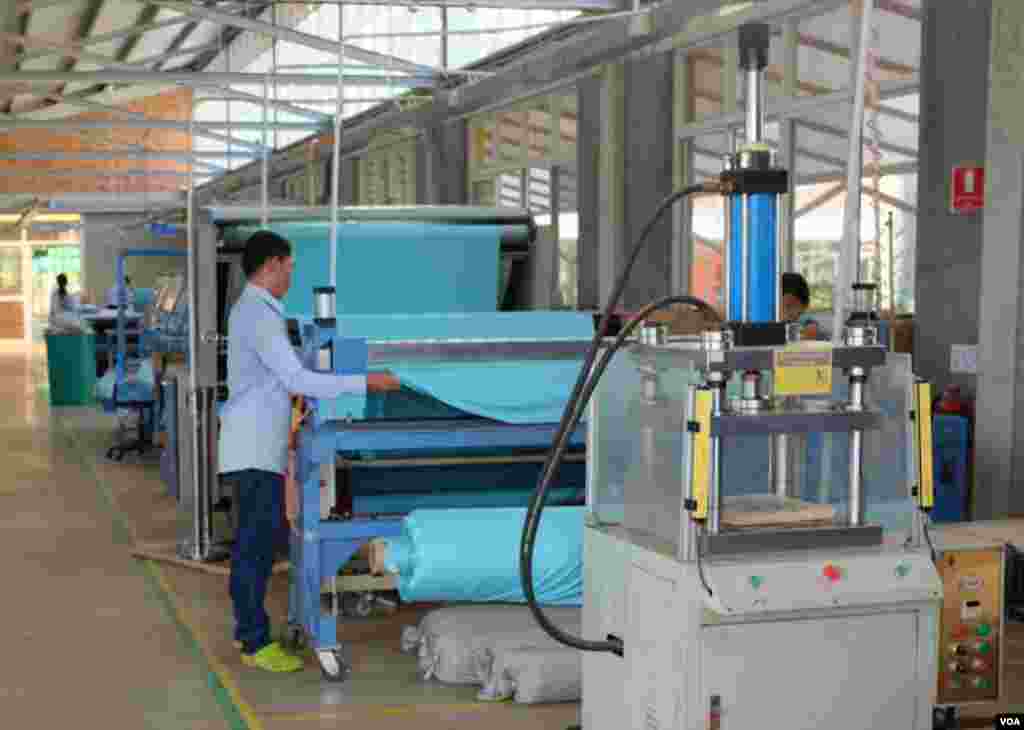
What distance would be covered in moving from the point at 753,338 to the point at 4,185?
26710mm

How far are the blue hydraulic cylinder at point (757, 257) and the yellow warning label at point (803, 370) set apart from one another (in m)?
0.13

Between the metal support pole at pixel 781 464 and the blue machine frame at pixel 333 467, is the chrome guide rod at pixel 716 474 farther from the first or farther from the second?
the blue machine frame at pixel 333 467

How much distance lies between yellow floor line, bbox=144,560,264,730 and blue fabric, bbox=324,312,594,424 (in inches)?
40.7

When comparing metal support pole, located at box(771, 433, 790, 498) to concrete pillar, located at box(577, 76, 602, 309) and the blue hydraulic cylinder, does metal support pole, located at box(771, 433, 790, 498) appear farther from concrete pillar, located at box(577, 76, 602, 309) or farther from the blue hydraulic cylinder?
concrete pillar, located at box(577, 76, 602, 309)

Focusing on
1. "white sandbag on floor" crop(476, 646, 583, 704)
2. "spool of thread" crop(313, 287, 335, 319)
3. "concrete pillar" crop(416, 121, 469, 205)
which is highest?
"concrete pillar" crop(416, 121, 469, 205)

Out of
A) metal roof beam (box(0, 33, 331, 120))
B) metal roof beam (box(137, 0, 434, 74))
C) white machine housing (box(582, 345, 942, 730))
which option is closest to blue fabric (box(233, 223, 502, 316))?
metal roof beam (box(0, 33, 331, 120))

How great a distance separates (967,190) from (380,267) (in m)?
2.92

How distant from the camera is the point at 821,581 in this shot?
310cm

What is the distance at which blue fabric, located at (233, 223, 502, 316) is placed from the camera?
722 centimetres

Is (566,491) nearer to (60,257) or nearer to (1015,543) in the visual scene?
(1015,543)

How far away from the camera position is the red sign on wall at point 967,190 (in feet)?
21.7

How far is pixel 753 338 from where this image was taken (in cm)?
313

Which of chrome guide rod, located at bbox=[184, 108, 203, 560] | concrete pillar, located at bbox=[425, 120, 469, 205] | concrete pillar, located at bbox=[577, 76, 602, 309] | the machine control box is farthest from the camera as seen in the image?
concrete pillar, located at bbox=[425, 120, 469, 205]

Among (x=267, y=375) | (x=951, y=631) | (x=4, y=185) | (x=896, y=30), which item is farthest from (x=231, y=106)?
(x=951, y=631)
